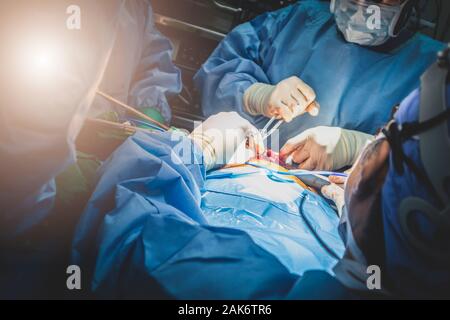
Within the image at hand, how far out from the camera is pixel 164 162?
1.09 meters

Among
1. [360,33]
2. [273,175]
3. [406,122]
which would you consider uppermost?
[360,33]

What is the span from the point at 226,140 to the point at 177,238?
0.82 metres

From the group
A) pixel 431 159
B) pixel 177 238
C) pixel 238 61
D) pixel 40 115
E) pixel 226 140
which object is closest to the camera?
pixel 431 159

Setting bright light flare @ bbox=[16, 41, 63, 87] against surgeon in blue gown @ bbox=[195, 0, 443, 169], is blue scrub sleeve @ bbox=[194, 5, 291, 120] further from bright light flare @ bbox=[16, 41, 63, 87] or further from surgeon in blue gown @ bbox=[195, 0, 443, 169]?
bright light flare @ bbox=[16, 41, 63, 87]

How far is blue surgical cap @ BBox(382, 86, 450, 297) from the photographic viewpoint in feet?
2.19

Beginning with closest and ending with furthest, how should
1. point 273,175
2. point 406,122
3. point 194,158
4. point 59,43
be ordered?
point 406,122, point 59,43, point 194,158, point 273,175

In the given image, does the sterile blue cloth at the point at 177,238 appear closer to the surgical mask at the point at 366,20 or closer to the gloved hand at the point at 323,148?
the gloved hand at the point at 323,148

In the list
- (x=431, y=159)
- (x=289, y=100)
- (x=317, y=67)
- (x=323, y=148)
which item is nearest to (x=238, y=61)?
(x=317, y=67)

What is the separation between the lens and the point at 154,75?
2580 millimetres

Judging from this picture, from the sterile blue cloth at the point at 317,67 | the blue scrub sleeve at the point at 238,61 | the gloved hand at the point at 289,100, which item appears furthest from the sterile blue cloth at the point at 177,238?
the blue scrub sleeve at the point at 238,61

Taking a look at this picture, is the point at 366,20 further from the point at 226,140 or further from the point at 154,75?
the point at 154,75

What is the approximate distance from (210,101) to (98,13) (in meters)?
1.69
